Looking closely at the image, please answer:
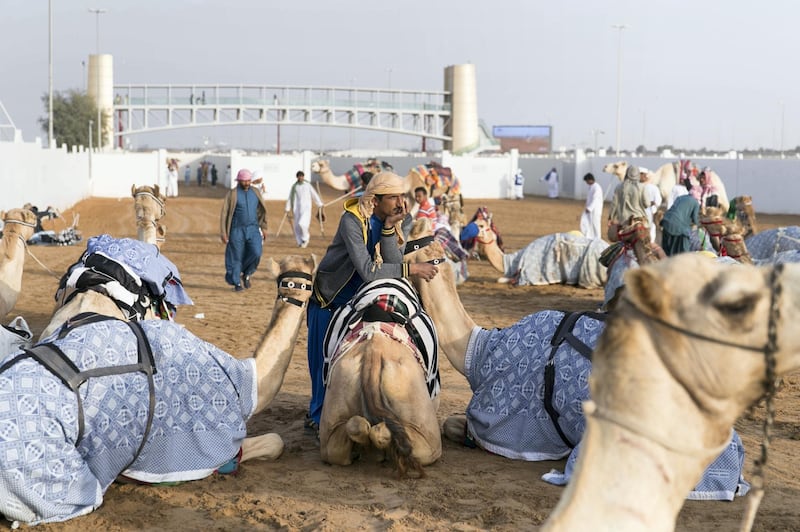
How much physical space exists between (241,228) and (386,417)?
29.2 ft

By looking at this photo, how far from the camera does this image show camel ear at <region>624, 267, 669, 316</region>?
6.75 feet

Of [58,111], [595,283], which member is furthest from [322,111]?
[595,283]

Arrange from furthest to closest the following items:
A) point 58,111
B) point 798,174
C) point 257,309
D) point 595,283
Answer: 1. point 58,111
2. point 798,174
3. point 595,283
4. point 257,309

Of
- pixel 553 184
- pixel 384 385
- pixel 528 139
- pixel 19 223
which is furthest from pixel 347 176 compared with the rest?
pixel 528 139

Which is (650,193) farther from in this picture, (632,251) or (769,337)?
(769,337)

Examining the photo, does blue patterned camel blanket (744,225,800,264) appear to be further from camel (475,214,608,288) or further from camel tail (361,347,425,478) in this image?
camel tail (361,347,425,478)

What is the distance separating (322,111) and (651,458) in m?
72.8

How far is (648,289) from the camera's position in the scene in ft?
6.77

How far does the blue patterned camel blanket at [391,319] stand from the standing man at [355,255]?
0.84 ft

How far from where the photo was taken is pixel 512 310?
12531 millimetres

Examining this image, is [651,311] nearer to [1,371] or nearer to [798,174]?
[1,371]

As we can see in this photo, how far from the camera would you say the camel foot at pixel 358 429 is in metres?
5.17

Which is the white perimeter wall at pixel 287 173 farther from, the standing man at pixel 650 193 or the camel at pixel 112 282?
the camel at pixel 112 282

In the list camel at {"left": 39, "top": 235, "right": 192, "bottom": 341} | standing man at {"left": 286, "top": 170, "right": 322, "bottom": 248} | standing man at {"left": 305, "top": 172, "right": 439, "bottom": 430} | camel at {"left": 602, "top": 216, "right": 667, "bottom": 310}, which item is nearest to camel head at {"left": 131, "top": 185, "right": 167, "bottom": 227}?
standing man at {"left": 305, "top": 172, "right": 439, "bottom": 430}
